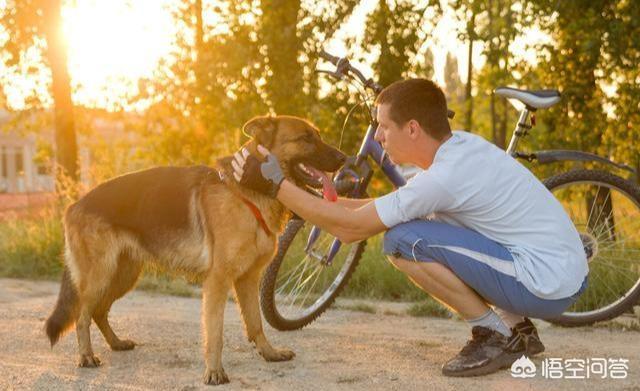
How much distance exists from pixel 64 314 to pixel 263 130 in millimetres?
1545

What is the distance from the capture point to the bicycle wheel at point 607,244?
5004 mm

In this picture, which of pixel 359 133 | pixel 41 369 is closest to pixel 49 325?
pixel 41 369

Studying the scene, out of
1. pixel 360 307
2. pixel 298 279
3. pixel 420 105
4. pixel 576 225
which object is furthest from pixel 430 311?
pixel 420 105

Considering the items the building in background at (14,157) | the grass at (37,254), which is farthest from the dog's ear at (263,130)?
the building in background at (14,157)

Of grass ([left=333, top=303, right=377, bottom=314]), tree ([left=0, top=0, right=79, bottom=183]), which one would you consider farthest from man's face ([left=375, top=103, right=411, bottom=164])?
tree ([left=0, top=0, right=79, bottom=183])

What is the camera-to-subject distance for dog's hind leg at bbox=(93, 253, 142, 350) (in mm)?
4742

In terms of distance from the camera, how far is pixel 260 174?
398 cm

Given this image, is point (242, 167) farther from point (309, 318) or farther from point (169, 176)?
point (309, 318)

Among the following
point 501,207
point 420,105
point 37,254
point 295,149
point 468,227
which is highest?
point 420,105

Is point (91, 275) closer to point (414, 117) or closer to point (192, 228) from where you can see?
point (192, 228)

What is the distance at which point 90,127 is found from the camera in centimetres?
1953

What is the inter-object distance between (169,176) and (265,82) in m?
5.57

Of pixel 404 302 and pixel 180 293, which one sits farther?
pixel 180 293

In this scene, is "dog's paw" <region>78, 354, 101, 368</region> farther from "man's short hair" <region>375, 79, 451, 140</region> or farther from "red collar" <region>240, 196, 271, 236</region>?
"man's short hair" <region>375, 79, 451, 140</region>
